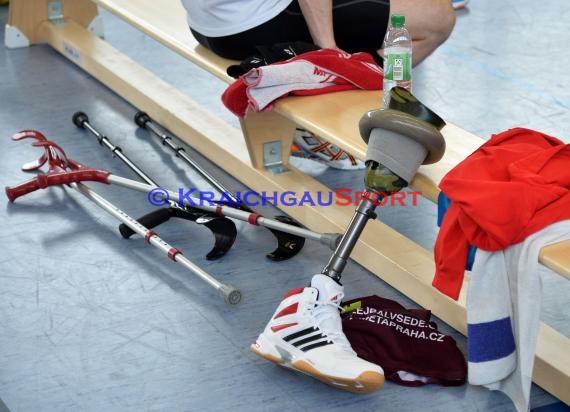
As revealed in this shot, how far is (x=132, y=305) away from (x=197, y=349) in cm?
30

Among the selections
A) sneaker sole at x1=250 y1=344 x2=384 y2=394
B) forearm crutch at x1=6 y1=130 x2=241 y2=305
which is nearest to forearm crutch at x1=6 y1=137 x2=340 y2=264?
forearm crutch at x1=6 y1=130 x2=241 y2=305

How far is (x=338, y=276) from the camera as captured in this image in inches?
98.6

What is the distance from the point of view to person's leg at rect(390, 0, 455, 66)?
326cm

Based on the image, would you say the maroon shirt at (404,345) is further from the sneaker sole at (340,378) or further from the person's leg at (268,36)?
the person's leg at (268,36)

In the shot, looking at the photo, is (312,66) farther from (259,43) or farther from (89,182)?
(89,182)

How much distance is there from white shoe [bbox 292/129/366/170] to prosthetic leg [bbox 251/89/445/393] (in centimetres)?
96

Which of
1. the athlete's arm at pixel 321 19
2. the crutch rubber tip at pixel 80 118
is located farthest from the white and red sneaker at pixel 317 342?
the crutch rubber tip at pixel 80 118

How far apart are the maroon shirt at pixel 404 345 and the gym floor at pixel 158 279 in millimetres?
42

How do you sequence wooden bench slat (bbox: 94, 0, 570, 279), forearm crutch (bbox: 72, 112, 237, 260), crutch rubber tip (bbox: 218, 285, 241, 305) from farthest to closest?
forearm crutch (bbox: 72, 112, 237, 260) → crutch rubber tip (bbox: 218, 285, 241, 305) → wooden bench slat (bbox: 94, 0, 570, 279)

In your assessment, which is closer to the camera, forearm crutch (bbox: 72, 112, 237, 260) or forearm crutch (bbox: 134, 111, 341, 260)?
forearm crutch (bbox: 134, 111, 341, 260)

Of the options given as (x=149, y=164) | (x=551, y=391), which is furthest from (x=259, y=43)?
(x=551, y=391)

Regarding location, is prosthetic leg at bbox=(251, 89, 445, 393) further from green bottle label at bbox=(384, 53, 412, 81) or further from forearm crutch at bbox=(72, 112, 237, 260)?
forearm crutch at bbox=(72, 112, 237, 260)

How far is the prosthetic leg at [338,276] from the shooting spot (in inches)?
91.1

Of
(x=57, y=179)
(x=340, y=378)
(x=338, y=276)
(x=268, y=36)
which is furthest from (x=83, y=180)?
(x=340, y=378)
